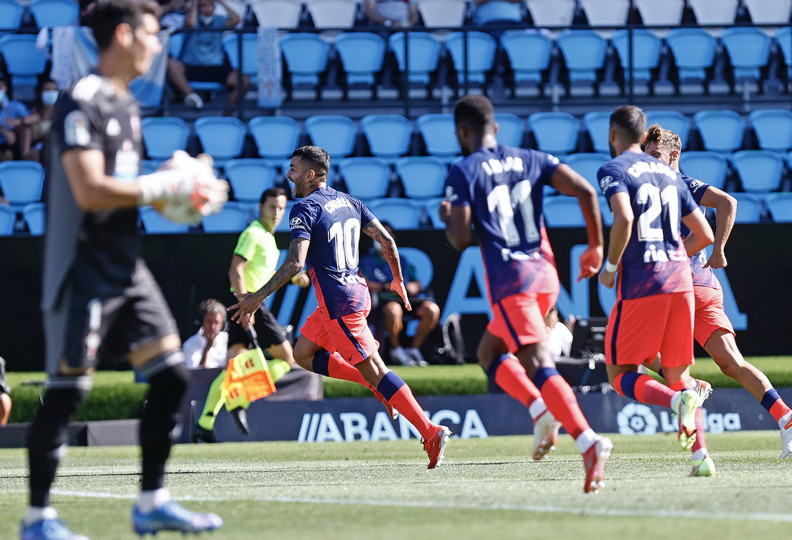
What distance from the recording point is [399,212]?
54.0 feet

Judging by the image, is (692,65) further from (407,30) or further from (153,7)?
(153,7)

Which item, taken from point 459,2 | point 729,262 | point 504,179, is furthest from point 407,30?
point 504,179

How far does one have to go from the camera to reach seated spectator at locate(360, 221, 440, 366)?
14.9 meters

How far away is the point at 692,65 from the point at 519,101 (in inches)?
112

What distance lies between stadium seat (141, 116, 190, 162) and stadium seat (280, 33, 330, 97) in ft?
7.33

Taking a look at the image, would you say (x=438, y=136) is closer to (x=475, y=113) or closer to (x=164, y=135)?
(x=164, y=135)

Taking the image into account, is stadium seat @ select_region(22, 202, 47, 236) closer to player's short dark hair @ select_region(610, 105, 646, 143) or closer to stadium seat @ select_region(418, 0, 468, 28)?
stadium seat @ select_region(418, 0, 468, 28)

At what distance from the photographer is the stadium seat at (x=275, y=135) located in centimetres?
1789

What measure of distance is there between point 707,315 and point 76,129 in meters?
5.16

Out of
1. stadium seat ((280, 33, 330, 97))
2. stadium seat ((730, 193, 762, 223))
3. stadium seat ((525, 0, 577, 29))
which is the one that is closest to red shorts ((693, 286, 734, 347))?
stadium seat ((730, 193, 762, 223))

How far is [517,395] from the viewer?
640cm

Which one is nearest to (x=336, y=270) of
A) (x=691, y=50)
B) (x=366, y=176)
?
(x=366, y=176)

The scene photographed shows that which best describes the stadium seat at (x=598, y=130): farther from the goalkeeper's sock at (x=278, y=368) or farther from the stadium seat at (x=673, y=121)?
the goalkeeper's sock at (x=278, y=368)

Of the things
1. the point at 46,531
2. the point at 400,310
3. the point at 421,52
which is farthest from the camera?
the point at 421,52
